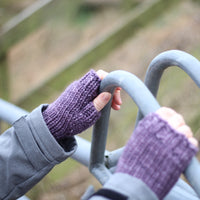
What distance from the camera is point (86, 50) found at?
6.35 feet

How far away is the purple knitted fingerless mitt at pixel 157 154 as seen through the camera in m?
0.57

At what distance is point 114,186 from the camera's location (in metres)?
0.60

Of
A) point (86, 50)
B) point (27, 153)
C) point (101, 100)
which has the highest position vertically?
point (101, 100)

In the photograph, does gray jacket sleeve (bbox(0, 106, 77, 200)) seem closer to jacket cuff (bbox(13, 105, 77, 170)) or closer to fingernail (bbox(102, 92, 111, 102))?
jacket cuff (bbox(13, 105, 77, 170))

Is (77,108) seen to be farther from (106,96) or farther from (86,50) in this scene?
(86,50)

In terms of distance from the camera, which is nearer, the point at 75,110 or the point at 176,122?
the point at 176,122

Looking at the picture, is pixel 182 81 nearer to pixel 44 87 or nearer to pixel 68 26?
pixel 44 87

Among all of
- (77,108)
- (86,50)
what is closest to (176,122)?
(77,108)

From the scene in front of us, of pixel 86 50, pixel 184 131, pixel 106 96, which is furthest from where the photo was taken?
pixel 86 50

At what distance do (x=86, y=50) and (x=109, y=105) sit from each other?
3.98ft

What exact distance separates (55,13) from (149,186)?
158 cm

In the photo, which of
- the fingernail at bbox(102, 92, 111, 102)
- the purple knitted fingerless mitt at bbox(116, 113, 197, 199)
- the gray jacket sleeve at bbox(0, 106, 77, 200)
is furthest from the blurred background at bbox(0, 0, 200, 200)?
the purple knitted fingerless mitt at bbox(116, 113, 197, 199)

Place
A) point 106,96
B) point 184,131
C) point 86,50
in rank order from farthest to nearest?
point 86,50
point 106,96
point 184,131

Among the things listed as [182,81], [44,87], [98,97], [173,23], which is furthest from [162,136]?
[173,23]
